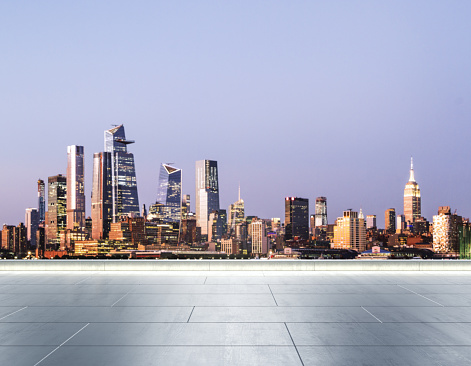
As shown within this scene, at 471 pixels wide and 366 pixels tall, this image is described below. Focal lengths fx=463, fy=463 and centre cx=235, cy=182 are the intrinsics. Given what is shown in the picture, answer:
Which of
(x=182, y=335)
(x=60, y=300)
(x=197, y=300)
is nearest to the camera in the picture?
(x=182, y=335)

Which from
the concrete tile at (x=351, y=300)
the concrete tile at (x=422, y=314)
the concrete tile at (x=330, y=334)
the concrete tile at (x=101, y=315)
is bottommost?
the concrete tile at (x=351, y=300)

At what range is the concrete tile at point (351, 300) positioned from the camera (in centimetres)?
912

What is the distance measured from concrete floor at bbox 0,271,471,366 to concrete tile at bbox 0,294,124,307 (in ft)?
0.07

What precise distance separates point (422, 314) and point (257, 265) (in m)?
7.73

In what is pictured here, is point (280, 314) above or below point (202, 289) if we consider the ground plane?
above

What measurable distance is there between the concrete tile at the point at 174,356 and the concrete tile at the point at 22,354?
0.16 m

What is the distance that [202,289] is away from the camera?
11078 mm

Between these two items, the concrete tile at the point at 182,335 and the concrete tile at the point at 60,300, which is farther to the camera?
the concrete tile at the point at 60,300

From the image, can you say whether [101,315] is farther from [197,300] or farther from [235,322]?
[235,322]

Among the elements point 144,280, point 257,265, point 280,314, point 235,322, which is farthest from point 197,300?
point 257,265

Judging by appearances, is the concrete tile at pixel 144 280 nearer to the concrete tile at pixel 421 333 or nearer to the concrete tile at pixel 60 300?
the concrete tile at pixel 60 300

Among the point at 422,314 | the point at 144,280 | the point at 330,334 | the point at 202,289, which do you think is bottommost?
the point at 144,280

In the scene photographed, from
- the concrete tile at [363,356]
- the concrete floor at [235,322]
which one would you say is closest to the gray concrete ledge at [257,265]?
the concrete floor at [235,322]

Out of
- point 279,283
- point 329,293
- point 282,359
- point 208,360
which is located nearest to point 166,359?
point 208,360
